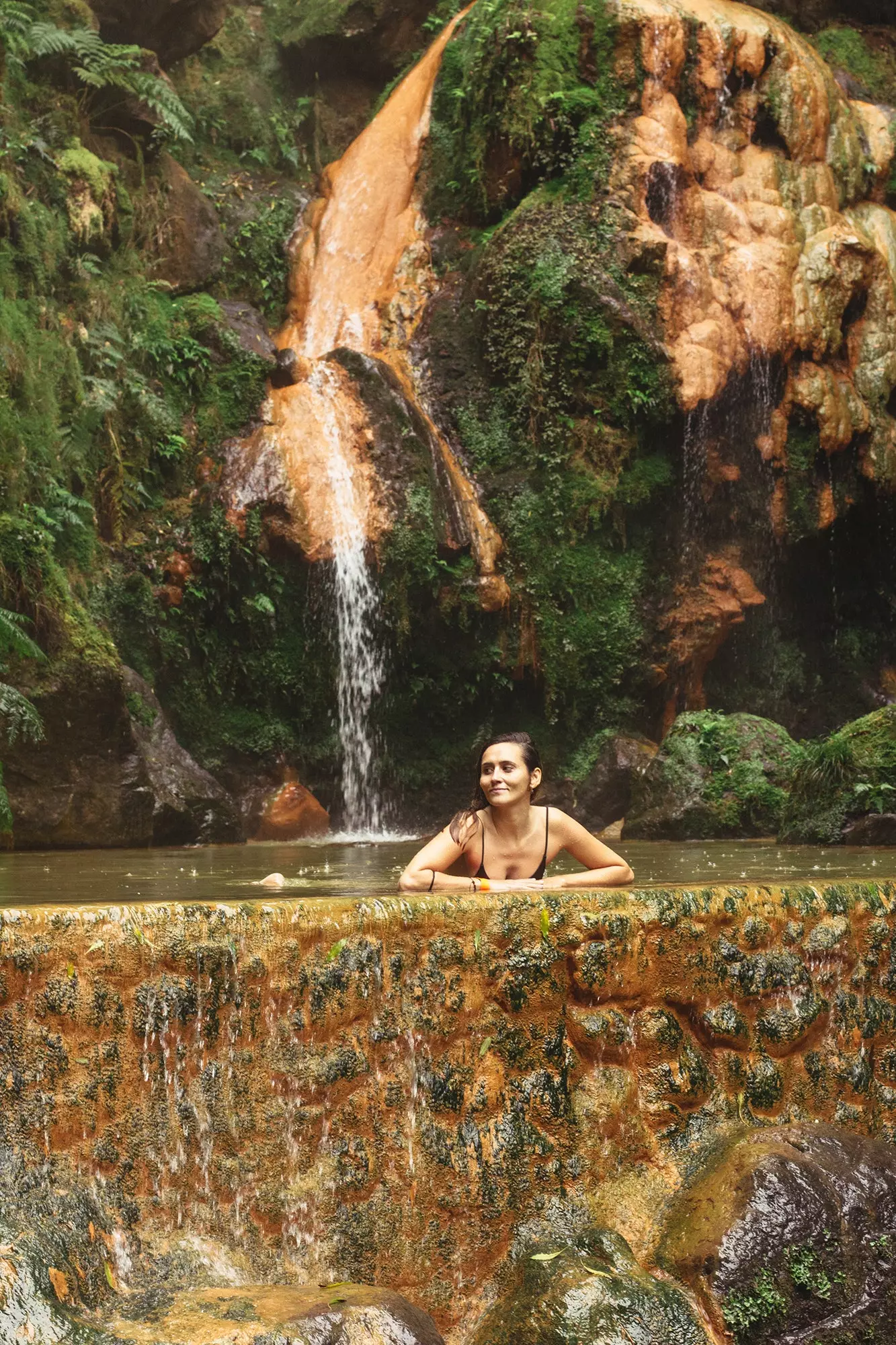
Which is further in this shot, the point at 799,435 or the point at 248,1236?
the point at 799,435

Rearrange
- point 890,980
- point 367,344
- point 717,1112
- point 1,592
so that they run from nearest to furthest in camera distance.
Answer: point 717,1112 < point 890,980 < point 1,592 < point 367,344

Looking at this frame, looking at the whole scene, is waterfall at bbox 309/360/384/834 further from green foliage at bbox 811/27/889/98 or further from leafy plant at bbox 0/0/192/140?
green foliage at bbox 811/27/889/98

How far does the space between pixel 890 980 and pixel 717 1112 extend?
2.77 feet

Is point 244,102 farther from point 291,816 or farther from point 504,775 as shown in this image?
point 504,775

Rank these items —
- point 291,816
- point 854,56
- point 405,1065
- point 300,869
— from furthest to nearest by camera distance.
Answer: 1. point 854,56
2. point 291,816
3. point 300,869
4. point 405,1065

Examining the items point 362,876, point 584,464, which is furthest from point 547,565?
point 362,876

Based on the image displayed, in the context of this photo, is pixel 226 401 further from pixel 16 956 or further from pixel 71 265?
pixel 16 956

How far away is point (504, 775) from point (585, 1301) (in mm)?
1945

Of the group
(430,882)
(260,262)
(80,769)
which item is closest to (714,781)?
(80,769)

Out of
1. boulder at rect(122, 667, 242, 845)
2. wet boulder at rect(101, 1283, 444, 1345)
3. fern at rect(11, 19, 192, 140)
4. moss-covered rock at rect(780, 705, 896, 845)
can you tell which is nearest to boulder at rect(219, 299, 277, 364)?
fern at rect(11, 19, 192, 140)

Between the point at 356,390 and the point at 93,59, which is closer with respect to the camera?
the point at 356,390

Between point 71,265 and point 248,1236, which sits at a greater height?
point 71,265

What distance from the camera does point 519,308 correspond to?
43.1 ft

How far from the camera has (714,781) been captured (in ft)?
34.4
